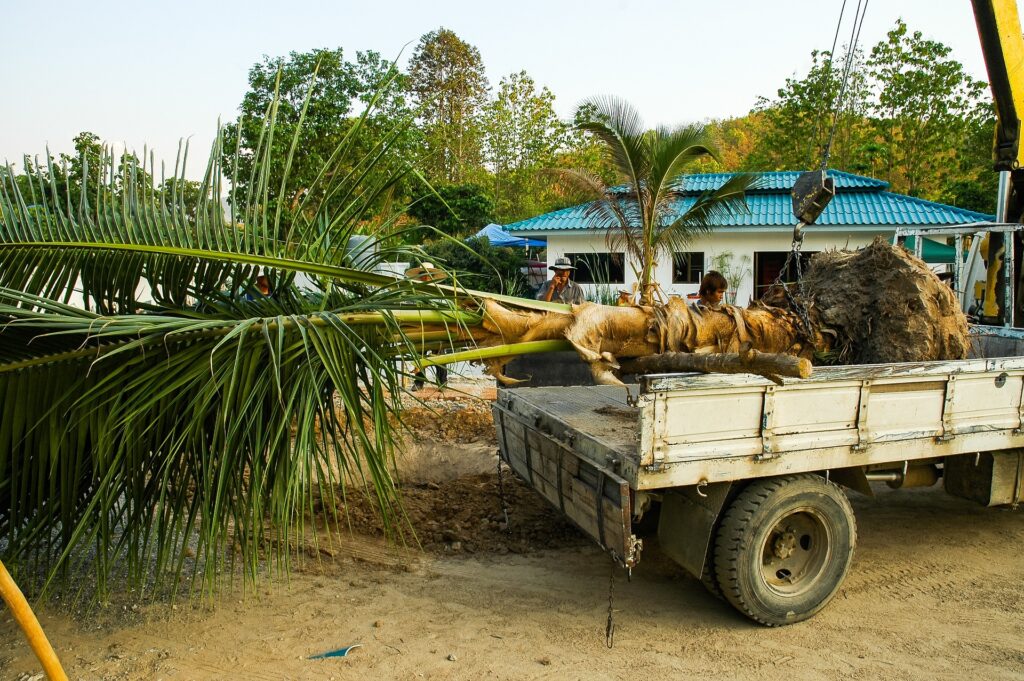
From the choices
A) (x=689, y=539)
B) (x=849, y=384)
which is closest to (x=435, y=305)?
(x=689, y=539)

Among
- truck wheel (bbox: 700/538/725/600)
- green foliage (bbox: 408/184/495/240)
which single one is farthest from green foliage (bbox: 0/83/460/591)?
green foliage (bbox: 408/184/495/240)

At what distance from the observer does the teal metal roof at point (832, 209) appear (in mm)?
16531

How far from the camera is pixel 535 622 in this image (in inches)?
161

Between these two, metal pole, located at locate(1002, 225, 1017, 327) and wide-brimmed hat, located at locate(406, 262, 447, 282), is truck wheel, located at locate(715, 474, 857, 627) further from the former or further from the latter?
metal pole, located at locate(1002, 225, 1017, 327)

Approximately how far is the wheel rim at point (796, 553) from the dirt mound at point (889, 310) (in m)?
1.35

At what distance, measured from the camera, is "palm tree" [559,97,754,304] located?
11.1 metres

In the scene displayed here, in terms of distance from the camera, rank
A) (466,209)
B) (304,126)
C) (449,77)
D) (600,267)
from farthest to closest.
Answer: (449,77)
(466,209)
(600,267)
(304,126)

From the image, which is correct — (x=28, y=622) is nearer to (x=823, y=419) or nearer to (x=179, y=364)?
(x=179, y=364)

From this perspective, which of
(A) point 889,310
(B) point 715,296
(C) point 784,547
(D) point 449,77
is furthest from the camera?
(D) point 449,77

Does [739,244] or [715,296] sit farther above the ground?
[739,244]

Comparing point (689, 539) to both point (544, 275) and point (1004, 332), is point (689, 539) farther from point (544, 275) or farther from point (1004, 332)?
point (544, 275)

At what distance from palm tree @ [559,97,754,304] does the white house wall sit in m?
3.83

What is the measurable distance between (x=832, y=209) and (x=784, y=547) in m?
15.4

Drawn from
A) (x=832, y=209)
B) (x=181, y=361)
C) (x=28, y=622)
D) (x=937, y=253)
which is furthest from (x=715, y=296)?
(x=832, y=209)
